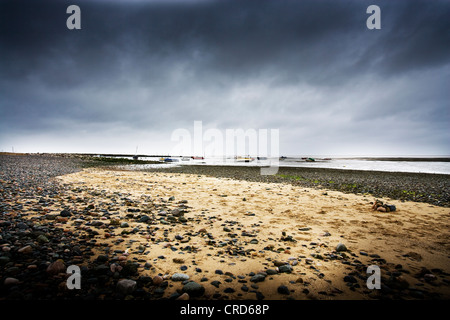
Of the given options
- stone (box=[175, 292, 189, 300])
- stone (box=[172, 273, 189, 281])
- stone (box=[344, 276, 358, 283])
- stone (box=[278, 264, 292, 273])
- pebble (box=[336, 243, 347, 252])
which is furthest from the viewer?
pebble (box=[336, 243, 347, 252])

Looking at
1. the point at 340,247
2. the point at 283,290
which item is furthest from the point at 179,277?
the point at 340,247

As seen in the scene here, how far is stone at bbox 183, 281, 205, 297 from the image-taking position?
3035 millimetres

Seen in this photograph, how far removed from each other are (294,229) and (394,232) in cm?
309

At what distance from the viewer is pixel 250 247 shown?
16.1 ft

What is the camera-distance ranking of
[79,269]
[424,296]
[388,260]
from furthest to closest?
[388,260] < [79,269] < [424,296]

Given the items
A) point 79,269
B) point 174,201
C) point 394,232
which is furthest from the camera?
point 174,201

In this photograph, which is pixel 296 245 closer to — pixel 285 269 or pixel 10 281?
pixel 285 269

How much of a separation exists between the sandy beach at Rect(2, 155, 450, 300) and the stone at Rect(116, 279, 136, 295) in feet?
0.15

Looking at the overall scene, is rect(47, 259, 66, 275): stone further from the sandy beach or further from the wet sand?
the wet sand

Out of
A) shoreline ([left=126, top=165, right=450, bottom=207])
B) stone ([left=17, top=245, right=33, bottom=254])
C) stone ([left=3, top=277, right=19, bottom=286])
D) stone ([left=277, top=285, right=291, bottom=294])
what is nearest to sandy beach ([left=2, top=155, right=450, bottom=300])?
stone ([left=277, top=285, right=291, bottom=294])

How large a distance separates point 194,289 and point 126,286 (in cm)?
103
